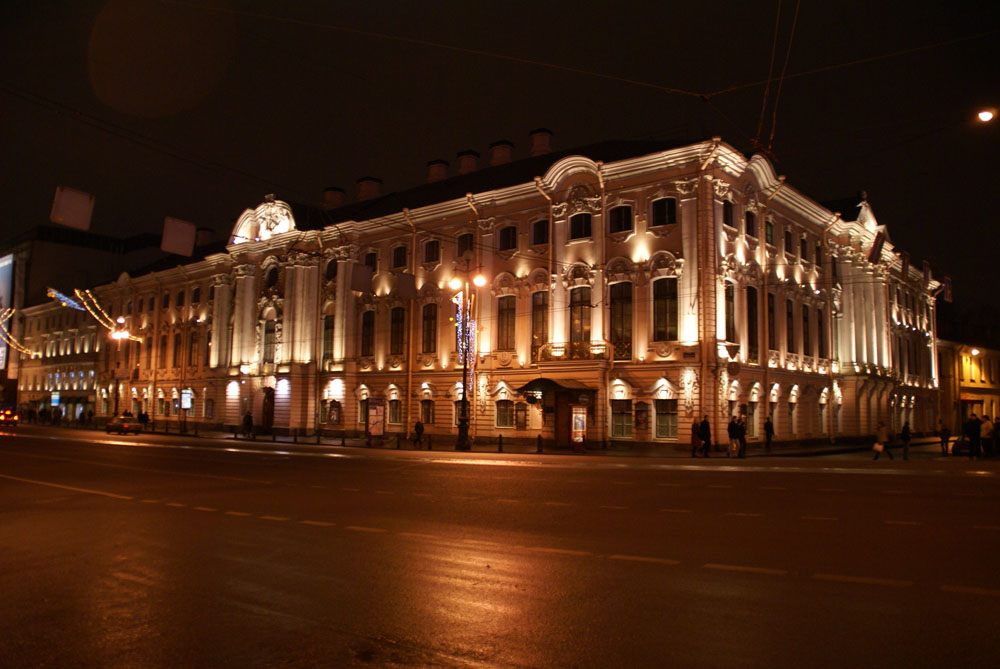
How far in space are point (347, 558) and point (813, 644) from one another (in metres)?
5.40

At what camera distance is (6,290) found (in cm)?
9062

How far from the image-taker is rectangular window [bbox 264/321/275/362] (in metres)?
50.5

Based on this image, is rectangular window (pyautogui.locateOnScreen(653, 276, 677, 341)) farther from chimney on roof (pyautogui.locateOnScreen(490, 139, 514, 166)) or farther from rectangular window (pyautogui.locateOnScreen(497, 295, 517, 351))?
chimney on roof (pyautogui.locateOnScreen(490, 139, 514, 166))

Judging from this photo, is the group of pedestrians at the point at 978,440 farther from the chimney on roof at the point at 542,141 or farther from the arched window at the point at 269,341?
the arched window at the point at 269,341

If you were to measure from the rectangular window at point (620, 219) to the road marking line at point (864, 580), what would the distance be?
2757 centimetres

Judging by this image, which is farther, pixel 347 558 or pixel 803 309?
pixel 803 309

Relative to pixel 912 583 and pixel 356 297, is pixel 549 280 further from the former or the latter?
pixel 912 583

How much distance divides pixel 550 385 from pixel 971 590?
1025 inches

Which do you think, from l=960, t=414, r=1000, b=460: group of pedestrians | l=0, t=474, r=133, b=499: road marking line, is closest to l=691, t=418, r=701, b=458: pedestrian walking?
l=960, t=414, r=1000, b=460: group of pedestrians

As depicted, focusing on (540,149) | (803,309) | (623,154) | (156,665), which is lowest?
(156,665)

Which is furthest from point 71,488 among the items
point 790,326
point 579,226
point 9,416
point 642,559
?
point 9,416

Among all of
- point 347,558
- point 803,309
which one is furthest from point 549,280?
point 347,558

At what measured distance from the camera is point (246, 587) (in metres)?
7.58

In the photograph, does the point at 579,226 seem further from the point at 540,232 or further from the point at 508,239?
the point at 508,239
